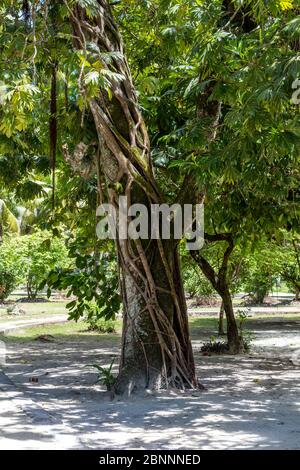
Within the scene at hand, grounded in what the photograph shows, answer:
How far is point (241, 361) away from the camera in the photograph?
1152cm

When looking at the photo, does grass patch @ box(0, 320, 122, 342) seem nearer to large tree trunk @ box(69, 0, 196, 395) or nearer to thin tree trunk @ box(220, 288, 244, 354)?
thin tree trunk @ box(220, 288, 244, 354)

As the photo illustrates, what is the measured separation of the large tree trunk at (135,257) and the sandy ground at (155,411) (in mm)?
401

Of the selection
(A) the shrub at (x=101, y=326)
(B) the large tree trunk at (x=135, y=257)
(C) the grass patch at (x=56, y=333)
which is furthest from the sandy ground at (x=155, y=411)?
(A) the shrub at (x=101, y=326)

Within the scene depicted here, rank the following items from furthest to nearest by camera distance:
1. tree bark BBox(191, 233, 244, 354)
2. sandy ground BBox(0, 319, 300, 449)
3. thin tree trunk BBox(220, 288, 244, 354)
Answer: thin tree trunk BBox(220, 288, 244, 354) < tree bark BBox(191, 233, 244, 354) < sandy ground BBox(0, 319, 300, 449)

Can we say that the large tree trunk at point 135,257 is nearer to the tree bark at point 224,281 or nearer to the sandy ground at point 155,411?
the sandy ground at point 155,411

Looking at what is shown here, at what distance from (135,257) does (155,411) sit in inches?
71.6

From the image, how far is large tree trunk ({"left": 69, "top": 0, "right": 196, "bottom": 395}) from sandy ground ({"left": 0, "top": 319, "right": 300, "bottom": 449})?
401mm

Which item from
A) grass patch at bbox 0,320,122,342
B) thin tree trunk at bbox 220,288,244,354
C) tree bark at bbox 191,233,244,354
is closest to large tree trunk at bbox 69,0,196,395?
tree bark at bbox 191,233,244,354

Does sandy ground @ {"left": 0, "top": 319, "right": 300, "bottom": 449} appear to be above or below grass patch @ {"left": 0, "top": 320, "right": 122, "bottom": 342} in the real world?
above

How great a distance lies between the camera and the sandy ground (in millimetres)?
5406

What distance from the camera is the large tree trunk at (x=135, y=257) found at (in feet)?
24.8

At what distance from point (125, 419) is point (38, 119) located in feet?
17.6

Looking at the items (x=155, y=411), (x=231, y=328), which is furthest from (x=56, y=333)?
A: (x=155, y=411)

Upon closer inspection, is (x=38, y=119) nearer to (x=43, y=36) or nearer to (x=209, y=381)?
(x=43, y=36)
